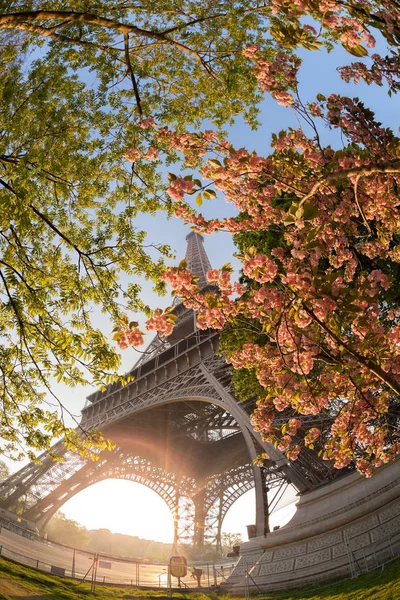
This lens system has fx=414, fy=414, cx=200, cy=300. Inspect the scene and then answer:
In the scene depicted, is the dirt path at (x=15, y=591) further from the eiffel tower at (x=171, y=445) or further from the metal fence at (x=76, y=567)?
the eiffel tower at (x=171, y=445)

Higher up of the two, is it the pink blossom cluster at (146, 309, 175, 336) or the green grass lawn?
the pink blossom cluster at (146, 309, 175, 336)

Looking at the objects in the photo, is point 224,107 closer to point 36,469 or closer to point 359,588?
point 359,588

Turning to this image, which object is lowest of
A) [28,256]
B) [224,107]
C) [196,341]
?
[28,256]

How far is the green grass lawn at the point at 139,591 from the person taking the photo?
8789 mm

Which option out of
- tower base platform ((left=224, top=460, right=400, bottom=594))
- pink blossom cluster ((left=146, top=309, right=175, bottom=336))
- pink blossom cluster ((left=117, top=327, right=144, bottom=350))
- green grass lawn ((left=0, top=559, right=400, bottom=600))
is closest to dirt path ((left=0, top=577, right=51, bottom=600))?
green grass lawn ((left=0, top=559, right=400, bottom=600))

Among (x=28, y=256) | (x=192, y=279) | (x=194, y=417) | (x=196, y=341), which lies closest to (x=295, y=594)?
(x=192, y=279)

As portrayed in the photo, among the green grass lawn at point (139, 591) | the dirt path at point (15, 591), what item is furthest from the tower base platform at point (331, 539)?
the dirt path at point (15, 591)

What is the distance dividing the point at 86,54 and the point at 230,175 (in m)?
3.89

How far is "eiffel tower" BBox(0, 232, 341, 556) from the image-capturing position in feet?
96.9

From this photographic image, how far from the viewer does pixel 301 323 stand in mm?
4770

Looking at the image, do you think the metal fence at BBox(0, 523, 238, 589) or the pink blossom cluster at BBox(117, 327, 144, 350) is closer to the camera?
the pink blossom cluster at BBox(117, 327, 144, 350)

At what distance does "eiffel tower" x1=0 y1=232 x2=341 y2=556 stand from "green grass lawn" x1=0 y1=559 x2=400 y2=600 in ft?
30.1

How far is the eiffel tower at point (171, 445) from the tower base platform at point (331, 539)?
7102 mm

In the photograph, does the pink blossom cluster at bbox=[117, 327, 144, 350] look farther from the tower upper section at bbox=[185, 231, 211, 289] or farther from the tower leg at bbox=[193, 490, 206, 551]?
the tower leg at bbox=[193, 490, 206, 551]
